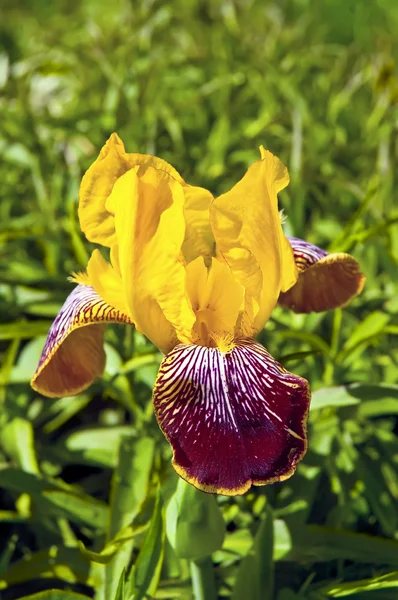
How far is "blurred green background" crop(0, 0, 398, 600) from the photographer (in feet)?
3.27

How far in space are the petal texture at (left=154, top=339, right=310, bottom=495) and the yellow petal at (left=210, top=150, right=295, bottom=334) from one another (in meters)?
0.09

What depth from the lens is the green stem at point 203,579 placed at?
2.98 feet

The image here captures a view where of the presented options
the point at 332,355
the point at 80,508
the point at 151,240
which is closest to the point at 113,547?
the point at 80,508

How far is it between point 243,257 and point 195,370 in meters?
0.14

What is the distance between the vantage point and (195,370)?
2.51 ft

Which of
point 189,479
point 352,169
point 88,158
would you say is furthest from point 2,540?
point 352,169

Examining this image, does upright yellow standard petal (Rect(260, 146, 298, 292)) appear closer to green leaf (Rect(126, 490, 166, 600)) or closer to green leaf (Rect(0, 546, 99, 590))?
green leaf (Rect(126, 490, 166, 600))

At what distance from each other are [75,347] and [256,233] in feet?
1.05

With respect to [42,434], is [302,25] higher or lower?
higher

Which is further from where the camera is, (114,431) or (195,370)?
(114,431)

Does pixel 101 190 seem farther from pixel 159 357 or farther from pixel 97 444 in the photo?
pixel 97 444

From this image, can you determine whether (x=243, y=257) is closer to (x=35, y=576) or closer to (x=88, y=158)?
(x=35, y=576)

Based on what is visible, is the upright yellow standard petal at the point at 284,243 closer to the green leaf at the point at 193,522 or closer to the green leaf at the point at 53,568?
the green leaf at the point at 193,522

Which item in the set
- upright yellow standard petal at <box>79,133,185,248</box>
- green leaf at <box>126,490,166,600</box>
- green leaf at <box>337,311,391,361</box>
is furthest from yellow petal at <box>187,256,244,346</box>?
green leaf at <box>337,311,391,361</box>
